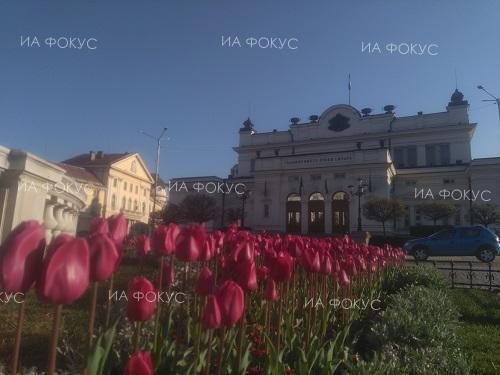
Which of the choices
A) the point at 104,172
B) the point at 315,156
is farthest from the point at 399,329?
the point at 104,172

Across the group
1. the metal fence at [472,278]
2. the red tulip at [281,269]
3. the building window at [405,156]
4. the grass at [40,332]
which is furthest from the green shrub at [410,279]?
the building window at [405,156]

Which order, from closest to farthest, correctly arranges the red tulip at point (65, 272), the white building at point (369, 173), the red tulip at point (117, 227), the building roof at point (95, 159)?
the red tulip at point (65, 272)
the red tulip at point (117, 227)
the white building at point (369, 173)
the building roof at point (95, 159)

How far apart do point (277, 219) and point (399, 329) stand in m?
40.0


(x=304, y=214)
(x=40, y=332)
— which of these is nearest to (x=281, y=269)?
(x=40, y=332)

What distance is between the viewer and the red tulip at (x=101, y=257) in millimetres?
1261

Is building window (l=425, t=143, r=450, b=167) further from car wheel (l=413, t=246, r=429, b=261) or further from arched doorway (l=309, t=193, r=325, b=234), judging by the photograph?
car wheel (l=413, t=246, r=429, b=261)

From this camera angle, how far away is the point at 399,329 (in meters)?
4.09

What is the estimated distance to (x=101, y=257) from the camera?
49.8 inches

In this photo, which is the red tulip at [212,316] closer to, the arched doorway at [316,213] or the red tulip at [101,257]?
the red tulip at [101,257]

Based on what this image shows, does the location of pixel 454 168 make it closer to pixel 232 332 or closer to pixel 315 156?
pixel 315 156

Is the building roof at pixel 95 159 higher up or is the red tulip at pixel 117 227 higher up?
the building roof at pixel 95 159

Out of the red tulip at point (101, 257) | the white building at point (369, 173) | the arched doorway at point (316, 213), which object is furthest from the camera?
the arched doorway at point (316, 213)

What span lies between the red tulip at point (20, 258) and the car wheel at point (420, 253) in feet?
68.1

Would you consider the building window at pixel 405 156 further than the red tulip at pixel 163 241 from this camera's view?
Yes
